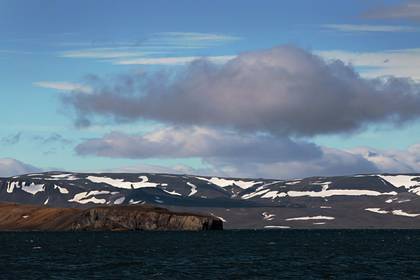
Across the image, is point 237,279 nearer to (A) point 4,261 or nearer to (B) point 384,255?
(A) point 4,261

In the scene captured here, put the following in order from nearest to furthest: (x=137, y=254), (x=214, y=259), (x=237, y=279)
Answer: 1. (x=237, y=279)
2. (x=214, y=259)
3. (x=137, y=254)

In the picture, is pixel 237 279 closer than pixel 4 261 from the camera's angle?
Yes

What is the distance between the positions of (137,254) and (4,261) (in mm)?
22200

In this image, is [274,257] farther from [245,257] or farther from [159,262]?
[159,262]

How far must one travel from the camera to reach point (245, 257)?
127m

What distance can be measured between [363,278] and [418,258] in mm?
38924

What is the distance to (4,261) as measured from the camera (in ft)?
391

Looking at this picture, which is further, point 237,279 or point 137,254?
point 137,254

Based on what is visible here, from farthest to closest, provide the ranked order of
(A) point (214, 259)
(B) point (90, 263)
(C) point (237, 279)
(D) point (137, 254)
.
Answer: (D) point (137, 254) → (A) point (214, 259) → (B) point (90, 263) → (C) point (237, 279)

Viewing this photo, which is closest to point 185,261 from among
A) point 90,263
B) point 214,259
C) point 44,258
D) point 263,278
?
point 214,259

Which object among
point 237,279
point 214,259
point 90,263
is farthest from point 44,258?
point 237,279

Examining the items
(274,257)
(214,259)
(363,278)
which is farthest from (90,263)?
(363,278)

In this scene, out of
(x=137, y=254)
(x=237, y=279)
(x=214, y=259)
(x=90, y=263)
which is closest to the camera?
(x=237, y=279)

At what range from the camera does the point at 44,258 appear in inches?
4916
